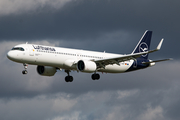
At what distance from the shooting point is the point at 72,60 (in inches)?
2948

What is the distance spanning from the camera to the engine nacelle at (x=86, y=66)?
245ft

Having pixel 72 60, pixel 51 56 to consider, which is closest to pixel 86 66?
pixel 72 60

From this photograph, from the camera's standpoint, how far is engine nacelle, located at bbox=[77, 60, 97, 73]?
7456 centimetres

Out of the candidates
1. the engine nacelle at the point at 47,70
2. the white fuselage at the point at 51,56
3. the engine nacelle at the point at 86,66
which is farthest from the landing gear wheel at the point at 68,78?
the engine nacelle at the point at 86,66

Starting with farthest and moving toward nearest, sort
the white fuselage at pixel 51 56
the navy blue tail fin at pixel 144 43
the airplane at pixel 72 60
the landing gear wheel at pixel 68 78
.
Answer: the navy blue tail fin at pixel 144 43, the landing gear wheel at pixel 68 78, the airplane at pixel 72 60, the white fuselage at pixel 51 56

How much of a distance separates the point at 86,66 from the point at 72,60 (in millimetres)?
2761

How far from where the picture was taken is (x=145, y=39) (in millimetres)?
91250

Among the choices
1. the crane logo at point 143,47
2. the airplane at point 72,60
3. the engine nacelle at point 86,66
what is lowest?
the engine nacelle at point 86,66

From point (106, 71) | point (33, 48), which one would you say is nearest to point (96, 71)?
point (106, 71)

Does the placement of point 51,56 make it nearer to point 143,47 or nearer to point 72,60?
point 72,60

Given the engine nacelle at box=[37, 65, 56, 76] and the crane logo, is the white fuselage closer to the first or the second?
the engine nacelle at box=[37, 65, 56, 76]

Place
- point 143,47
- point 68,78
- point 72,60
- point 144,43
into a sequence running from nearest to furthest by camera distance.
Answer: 1. point 72,60
2. point 68,78
3. point 143,47
4. point 144,43

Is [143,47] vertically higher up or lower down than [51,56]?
higher up

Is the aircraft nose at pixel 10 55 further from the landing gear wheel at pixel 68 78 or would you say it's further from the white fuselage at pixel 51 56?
the landing gear wheel at pixel 68 78
